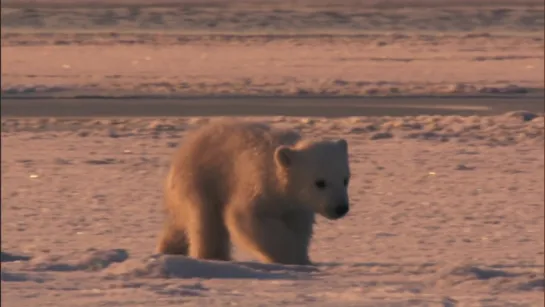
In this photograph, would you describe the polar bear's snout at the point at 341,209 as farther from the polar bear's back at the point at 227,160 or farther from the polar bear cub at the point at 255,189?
the polar bear's back at the point at 227,160

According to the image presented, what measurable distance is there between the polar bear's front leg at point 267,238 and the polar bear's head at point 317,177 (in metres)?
0.19

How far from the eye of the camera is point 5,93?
2025 cm

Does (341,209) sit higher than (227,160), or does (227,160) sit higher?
(227,160)

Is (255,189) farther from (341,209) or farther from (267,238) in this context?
(341,209)

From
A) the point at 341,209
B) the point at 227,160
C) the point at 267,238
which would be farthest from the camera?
the point at 227,160

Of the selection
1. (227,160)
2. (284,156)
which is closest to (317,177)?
(284,156)

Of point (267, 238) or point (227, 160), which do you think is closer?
point (267, 238)

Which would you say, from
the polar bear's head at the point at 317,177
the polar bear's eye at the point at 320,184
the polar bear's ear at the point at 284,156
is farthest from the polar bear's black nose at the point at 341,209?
the polar bear's ear at the point at 284,156

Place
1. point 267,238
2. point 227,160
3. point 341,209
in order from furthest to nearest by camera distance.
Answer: point 227,160 → point 267,238 → point 341,209

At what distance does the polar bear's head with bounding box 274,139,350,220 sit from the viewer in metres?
6.91

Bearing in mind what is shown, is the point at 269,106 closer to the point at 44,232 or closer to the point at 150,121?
the point at 150,121

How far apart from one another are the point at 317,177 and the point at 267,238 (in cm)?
39

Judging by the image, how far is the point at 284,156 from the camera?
692cm

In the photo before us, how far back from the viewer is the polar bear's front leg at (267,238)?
7031 mm
